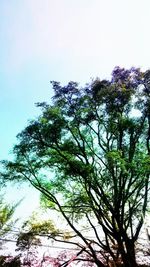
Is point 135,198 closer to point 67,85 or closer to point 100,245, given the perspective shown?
point 100,245

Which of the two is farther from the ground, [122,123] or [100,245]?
[122,123]

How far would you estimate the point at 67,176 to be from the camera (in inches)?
662

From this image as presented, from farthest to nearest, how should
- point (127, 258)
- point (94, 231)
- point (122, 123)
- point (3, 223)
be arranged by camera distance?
point (3, 223) < point (122, 123) < point (94, 231) < point (127, 258)

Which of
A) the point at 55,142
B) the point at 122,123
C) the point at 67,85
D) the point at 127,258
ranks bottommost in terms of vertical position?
the point at 127,258

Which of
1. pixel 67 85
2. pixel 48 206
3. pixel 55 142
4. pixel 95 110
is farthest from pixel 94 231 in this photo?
pixel 67 85

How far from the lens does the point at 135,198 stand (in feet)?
54.1

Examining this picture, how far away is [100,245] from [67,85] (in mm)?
7790

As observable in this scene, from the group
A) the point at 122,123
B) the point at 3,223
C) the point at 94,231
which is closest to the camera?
the point at 94,231

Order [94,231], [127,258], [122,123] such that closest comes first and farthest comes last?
[127,258], [94,231], [122,123]

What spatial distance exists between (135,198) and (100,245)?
111 inches

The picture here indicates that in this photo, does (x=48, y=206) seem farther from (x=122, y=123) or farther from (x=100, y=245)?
(x=122, y=123)

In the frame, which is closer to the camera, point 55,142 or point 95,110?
point 55,142

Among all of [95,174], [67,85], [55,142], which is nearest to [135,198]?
[95,174]

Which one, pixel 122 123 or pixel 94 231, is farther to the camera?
pixel 122 123
